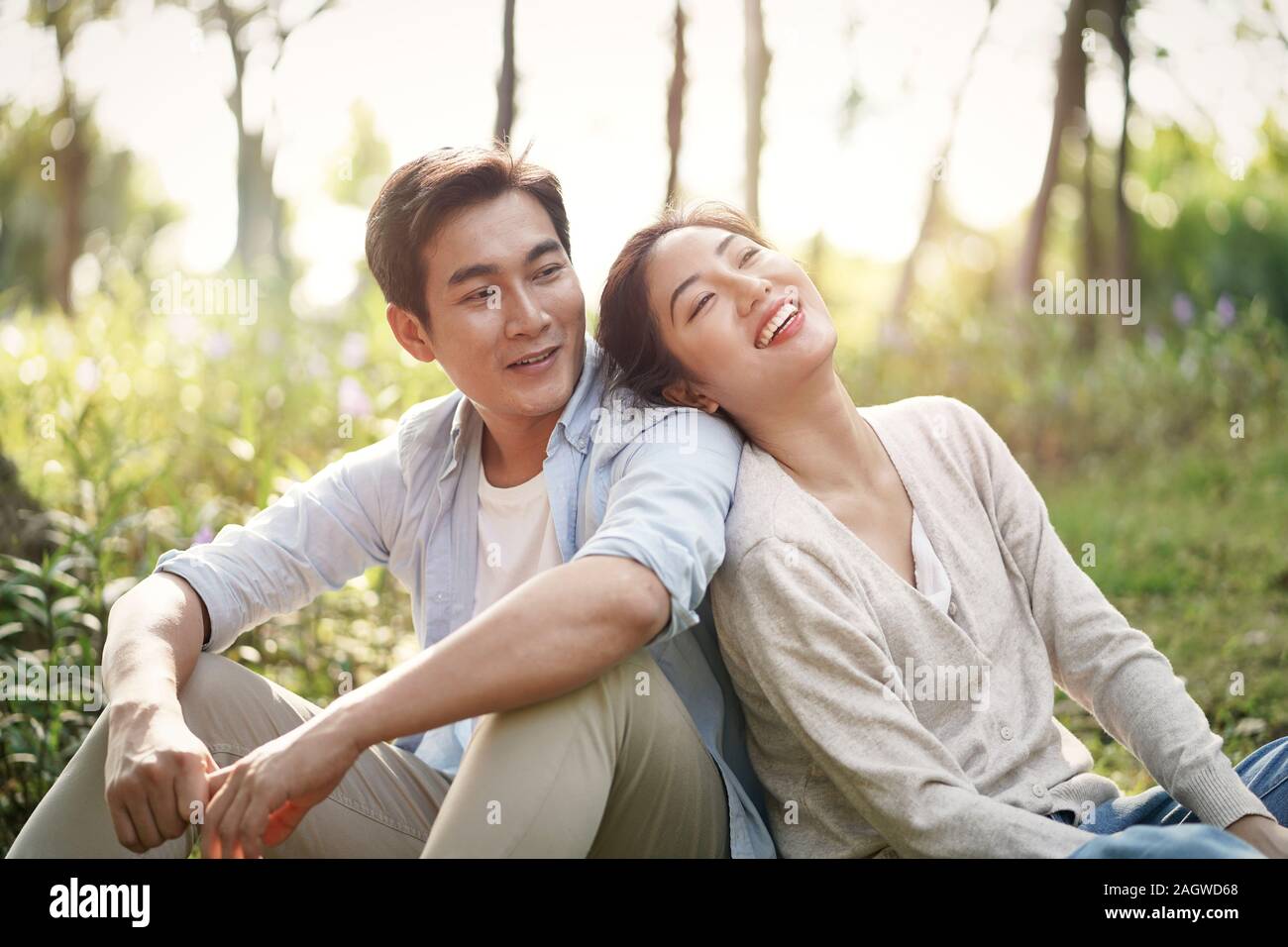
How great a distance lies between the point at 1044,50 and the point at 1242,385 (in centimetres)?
251

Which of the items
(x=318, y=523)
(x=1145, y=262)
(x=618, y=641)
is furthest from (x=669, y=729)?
(x=1145, y=262)

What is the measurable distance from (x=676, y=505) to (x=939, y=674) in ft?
1.58

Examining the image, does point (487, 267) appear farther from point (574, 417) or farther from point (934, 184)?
point (934, 184)

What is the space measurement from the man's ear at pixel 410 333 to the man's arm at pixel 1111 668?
3.25 feet

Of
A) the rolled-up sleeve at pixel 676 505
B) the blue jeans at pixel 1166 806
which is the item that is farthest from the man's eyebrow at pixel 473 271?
the blue jeans at pixel 1166 806

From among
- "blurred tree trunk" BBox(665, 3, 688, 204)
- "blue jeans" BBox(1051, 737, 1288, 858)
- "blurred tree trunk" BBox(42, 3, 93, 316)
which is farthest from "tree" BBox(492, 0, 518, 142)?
"blurred tree trunk" BBox(42, 3, 93, 316)

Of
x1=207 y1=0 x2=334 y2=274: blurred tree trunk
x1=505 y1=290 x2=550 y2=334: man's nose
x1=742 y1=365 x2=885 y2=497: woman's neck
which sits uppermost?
x1=207 y1=0 x2=334 y2=274: blurred tree trunk

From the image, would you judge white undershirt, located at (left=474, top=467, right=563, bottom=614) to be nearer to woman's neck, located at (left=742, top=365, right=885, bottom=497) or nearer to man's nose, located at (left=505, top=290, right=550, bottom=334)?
man's nose, located at (left=505, top=290, right=550, bottom=334)

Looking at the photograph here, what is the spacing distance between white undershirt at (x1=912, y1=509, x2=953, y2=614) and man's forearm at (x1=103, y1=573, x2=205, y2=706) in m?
1.15

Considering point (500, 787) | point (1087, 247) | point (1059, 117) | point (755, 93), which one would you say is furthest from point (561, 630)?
point (1087, 247)

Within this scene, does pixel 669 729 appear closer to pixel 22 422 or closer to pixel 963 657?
pixel 963 657

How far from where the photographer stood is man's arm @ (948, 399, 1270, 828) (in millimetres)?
1814

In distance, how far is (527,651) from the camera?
5.37 ft

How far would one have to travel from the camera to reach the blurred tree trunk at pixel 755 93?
232 inches
